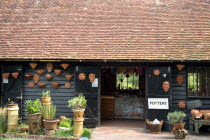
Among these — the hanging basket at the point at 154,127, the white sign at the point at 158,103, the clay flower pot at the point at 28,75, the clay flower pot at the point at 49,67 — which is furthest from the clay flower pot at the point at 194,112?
the clay flower pot at the point at 28,75

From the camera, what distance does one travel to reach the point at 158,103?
9445 mm

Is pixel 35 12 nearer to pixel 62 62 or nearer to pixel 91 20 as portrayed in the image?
pixel 91 20

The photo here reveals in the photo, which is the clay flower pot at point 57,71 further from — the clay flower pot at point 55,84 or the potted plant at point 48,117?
the potted plant at point 48,117

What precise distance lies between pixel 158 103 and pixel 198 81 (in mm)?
1787

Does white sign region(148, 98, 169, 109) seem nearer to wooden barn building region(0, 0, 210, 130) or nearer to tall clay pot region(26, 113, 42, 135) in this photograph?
wooden barn building region(0, 0, 210, 130)

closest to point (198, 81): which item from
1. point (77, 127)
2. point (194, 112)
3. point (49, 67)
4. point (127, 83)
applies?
point (194, 112)

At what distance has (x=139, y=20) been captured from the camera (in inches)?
443

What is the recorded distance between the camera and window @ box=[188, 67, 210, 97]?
379 inches

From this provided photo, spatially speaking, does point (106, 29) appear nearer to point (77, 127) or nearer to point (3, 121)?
point (77, 127)

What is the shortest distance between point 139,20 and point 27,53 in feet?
16.6

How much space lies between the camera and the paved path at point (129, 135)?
826 centimetres

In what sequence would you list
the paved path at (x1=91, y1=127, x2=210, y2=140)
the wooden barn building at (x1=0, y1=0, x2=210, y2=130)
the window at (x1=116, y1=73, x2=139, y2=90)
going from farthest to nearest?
the window at (x1=116, y1=73, x2=139, y2=90), the wooden barn building at (x1=0, y1=0, x2=210, y2=130), the paved path at (x1=91, y1=127, x2=210, y2=140)

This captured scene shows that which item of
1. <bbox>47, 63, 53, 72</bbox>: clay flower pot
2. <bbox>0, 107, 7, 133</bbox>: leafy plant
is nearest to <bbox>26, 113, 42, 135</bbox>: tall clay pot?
<bbox>0, 107, 7, 133</bbox>: leafy plant

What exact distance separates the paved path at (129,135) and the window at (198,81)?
64.7 inches
